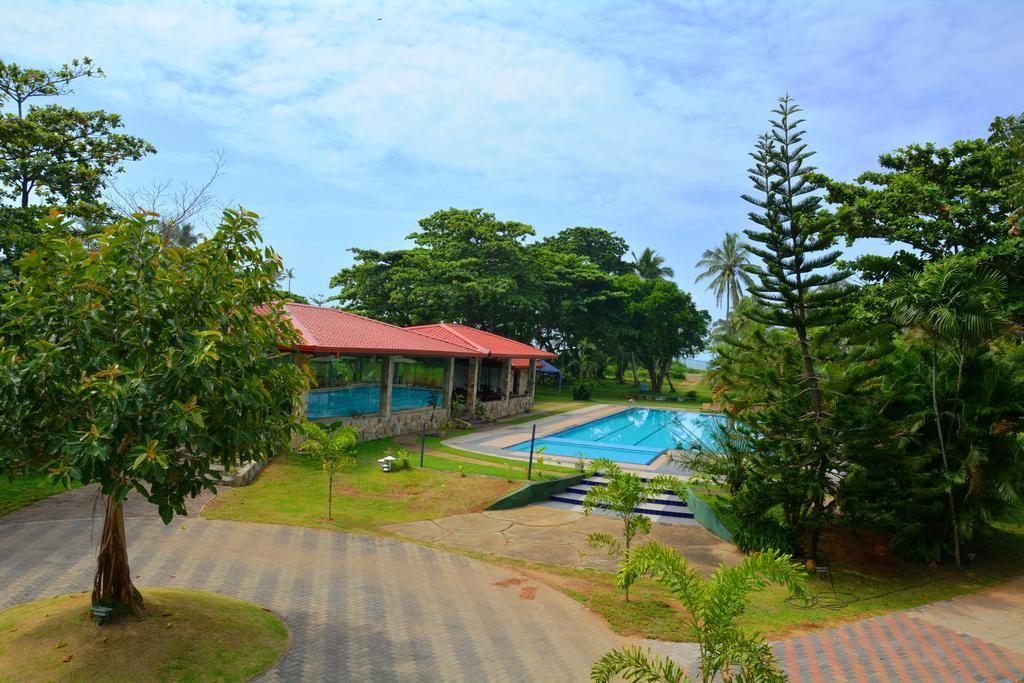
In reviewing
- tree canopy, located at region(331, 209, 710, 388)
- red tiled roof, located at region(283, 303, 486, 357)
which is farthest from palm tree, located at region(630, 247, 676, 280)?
red tiled roof, located at region(283, 303, 486, 357)

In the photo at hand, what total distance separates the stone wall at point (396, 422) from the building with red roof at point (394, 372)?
32 mm

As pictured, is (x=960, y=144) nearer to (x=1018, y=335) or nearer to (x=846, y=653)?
(x=1018, y=335)

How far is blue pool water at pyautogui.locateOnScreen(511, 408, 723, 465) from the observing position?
21.6 meters

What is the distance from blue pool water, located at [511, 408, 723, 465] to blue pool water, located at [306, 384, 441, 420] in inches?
173

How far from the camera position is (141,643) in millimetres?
6398

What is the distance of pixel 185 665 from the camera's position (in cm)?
Result: 620

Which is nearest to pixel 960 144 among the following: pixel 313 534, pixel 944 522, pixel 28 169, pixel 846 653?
pixel 944 522

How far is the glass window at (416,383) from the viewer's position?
22406 mm

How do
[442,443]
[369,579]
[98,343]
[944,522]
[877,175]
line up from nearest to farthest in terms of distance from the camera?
[98,343], [369,579], [944,522], [877,175], [442,443]

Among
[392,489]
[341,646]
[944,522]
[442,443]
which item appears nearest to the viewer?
[341,646]

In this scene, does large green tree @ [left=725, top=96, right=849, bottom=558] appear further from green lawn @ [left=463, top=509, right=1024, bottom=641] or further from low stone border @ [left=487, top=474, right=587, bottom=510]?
low stone border @ [left=487, top=474, right=587, bottom=510]

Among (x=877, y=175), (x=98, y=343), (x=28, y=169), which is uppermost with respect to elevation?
(x=877, y=175)

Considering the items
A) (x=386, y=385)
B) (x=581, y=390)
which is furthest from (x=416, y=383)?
(x=581, y=390)

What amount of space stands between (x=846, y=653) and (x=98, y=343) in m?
8.84
